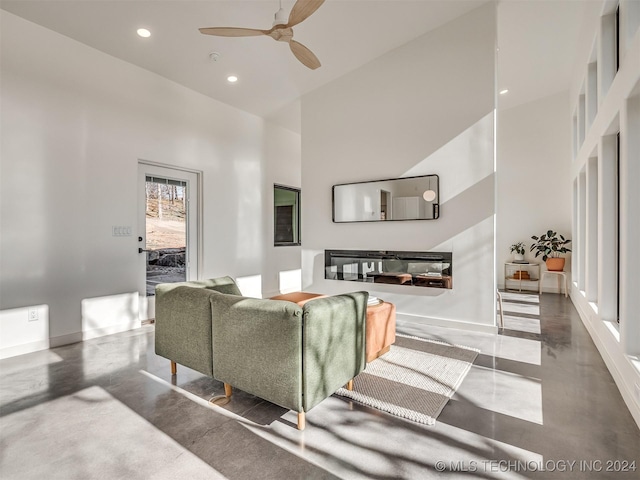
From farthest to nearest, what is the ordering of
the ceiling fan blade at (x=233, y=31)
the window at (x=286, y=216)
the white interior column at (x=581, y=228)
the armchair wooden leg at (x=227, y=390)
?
the window at (x=286, y=216)
the white interior column at (x=581, y=228)
the ceiling fan blade at (x=233, y=31)
the armchair wooden leg at (x=227, y=390)

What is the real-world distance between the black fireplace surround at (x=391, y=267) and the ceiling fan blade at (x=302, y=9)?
9.41 feet

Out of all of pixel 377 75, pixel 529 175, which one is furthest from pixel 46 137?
pixel 529 175

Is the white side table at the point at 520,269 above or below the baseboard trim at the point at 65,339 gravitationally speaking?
above

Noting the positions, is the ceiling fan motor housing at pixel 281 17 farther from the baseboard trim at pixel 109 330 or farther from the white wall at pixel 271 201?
the baseboard trim at pixel 109 330

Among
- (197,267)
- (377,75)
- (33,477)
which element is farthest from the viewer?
(197,267)

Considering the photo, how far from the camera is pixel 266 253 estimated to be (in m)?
6.04

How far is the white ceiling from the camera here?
133 inches

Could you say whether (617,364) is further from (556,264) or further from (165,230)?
(165,230)

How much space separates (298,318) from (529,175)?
6624mm

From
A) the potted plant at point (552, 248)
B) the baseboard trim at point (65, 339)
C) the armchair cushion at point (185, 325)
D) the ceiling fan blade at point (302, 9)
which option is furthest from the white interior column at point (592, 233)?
the baseboard trim at point (65, 339)

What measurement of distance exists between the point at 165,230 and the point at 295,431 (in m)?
3.53

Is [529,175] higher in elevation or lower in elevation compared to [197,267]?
higher

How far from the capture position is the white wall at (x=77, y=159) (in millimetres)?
3268

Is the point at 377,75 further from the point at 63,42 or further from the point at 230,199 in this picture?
the point at 63,42
